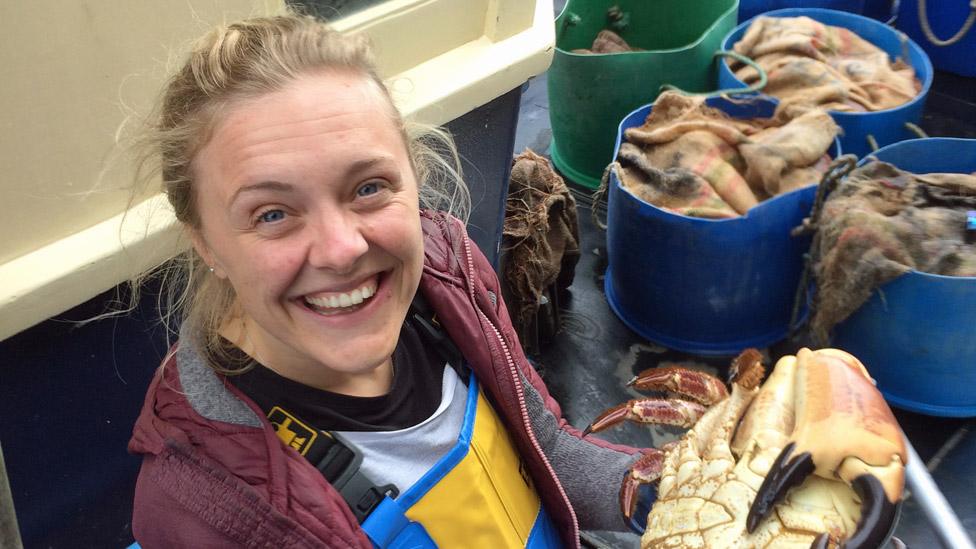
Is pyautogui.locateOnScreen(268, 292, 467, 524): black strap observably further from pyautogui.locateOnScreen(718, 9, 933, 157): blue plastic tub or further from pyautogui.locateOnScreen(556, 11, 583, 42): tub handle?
pyautogui.locateOnScreen(556, 11, 583, 42): tub handle

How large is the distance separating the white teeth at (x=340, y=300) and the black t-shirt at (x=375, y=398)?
0.53 ft

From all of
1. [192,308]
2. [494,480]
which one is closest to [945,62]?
[494,480]

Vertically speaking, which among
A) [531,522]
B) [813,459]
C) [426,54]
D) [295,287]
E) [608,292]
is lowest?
[608,292]

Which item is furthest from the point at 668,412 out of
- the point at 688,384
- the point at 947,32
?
the point at 947,32

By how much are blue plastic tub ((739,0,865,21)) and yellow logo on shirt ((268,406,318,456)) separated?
3.91 m

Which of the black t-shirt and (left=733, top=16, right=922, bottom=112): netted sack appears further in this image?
(left=733, top=16, right=922, bottom=112): netted sack

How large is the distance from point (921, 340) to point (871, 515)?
147cm

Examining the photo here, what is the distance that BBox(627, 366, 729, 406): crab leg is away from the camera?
151 centimetres

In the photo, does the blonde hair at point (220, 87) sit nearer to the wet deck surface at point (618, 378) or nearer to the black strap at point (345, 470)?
the black strap at point (345, 470)

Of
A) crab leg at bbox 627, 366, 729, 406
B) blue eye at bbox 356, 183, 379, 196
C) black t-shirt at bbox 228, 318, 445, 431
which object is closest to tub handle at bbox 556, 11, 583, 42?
crab leg at bbox 627, 366, 729, 406

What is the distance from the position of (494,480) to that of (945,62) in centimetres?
414

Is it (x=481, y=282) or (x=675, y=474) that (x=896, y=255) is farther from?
(x=481, y=282)

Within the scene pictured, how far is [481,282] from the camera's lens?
4.74ft

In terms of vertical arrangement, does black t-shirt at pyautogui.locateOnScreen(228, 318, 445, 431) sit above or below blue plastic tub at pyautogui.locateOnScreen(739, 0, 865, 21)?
above
